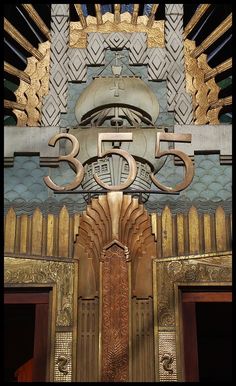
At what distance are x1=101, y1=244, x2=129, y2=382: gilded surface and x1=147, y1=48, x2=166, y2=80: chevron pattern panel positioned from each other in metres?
2.70

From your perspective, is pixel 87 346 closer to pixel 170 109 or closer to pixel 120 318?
pixel 120 318

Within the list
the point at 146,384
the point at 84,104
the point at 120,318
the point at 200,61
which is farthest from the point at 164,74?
the point at 146,384

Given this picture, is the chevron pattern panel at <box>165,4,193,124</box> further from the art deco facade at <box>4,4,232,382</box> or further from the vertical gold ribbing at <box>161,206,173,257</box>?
the vertical gold ribbing at <box>161,206,173,257</box>

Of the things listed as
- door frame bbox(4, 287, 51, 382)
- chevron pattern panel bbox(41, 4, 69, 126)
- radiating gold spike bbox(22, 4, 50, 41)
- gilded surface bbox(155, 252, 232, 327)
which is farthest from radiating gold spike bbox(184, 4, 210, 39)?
door frame bbox(4, 287, 51, 382)

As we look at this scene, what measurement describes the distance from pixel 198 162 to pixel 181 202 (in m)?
0.61

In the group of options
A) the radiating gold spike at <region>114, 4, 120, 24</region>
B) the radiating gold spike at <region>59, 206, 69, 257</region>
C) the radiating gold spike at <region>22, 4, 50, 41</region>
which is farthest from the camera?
the radiating gold spike at <region>114, 4, 120, 24</region>

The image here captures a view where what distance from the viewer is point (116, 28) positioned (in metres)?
8.98

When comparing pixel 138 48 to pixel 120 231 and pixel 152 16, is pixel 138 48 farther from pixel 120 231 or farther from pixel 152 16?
pixel 120 231

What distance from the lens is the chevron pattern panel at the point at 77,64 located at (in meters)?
8.65

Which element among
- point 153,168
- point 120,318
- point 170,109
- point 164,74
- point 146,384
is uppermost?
point 164,74

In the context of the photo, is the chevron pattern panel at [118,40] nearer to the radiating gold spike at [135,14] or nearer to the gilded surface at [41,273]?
the radiating gold spike at [135,14]

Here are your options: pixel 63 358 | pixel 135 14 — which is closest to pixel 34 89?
pixel 135 14

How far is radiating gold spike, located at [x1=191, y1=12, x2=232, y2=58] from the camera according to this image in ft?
27.8

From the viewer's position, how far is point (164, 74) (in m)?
8.66
